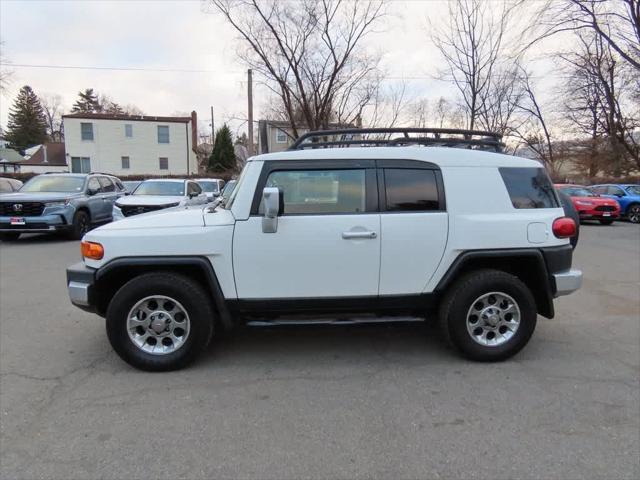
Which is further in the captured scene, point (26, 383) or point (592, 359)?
point (592, 359)

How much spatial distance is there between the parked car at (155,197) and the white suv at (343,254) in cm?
639

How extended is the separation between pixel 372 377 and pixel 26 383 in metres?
2.71

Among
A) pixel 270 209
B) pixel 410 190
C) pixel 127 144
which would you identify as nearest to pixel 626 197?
pixel 410 190

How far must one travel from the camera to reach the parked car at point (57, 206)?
412 inches

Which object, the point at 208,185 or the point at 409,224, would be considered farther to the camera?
the point at 208,185

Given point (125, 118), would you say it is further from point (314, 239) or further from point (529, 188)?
point (529, 188)

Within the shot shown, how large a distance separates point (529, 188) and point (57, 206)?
35.6ft

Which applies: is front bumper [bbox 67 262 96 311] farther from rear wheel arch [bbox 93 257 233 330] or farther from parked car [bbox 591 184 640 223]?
parked car [bbox 591 184 640 223]

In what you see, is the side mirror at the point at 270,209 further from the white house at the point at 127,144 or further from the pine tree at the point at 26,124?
the pine tree at the point at 26,124

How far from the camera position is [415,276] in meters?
3.62

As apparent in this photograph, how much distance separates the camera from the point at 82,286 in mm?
3523

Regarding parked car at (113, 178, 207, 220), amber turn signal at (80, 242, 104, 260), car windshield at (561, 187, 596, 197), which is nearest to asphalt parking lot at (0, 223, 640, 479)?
amber turn signal at (80, 242, 104, 260)

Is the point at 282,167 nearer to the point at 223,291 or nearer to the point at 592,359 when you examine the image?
the point at 223,291

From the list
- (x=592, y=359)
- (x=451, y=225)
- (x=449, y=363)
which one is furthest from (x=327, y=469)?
(x=592, y=359)
